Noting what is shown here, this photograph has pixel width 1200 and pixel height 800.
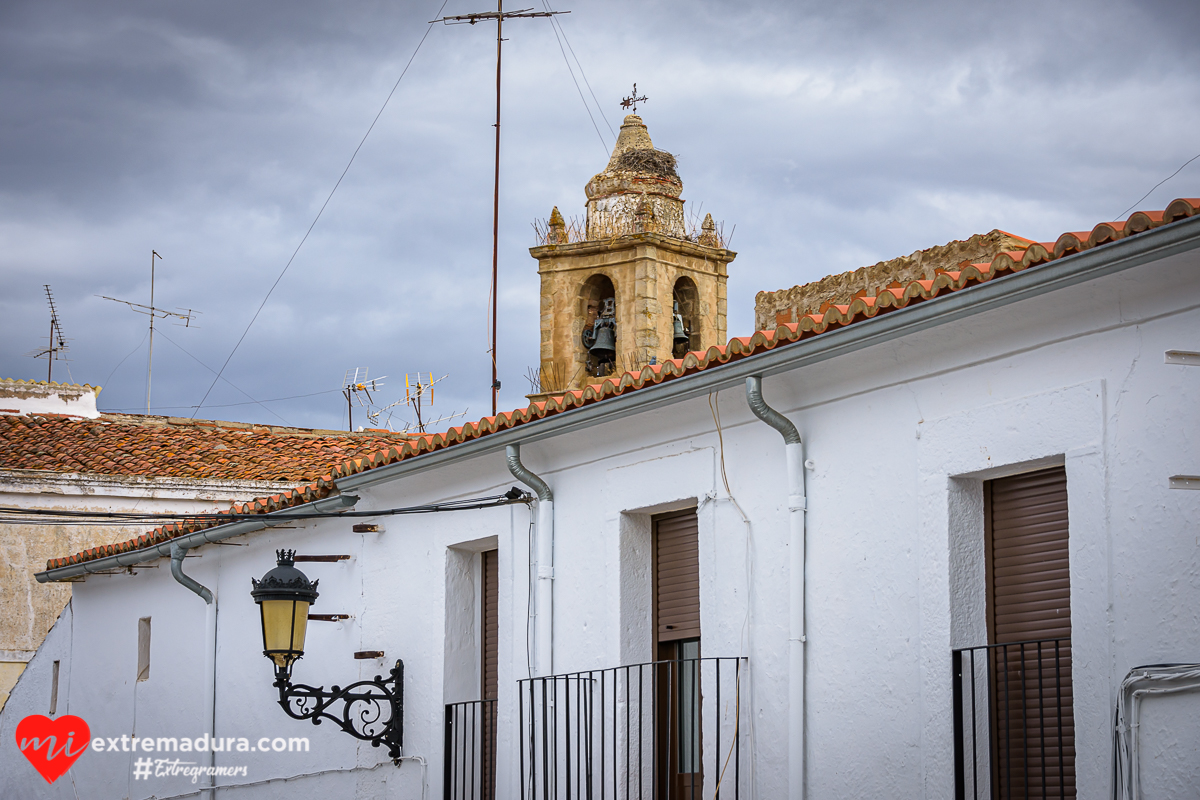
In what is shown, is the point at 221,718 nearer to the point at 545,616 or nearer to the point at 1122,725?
the point at 545,616

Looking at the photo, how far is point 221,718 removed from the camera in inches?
479

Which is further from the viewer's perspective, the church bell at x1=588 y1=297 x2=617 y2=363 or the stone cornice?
the stone cornice

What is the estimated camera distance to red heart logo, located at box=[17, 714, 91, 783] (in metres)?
14.6

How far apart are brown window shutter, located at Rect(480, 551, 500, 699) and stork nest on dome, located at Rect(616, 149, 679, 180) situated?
10.0m

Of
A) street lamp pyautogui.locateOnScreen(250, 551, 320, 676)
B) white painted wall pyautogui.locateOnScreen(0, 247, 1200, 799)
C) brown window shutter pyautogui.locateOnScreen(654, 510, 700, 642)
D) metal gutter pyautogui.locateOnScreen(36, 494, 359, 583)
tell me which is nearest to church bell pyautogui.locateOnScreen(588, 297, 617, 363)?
metal gutter pyautogui.locateOnScreen(36, 494, 359, 583)

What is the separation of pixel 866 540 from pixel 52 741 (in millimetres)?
11030

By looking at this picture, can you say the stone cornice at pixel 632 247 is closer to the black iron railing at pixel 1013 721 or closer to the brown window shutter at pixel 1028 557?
the brown window shutter at pixel 1028 557

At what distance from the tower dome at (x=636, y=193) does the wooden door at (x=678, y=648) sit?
1004 cm

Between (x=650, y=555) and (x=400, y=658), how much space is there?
2657mm

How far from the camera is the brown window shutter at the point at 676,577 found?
8.30 metres

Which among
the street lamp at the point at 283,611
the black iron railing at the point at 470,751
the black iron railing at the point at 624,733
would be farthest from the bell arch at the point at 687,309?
the black iron railing at the point at 624,733

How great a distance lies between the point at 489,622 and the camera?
10.1m

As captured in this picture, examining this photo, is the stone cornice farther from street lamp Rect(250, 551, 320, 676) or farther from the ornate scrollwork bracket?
street lamp Rect(250, 551, 320, 676)

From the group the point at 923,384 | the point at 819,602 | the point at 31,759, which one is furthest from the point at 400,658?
the point at 31,759
